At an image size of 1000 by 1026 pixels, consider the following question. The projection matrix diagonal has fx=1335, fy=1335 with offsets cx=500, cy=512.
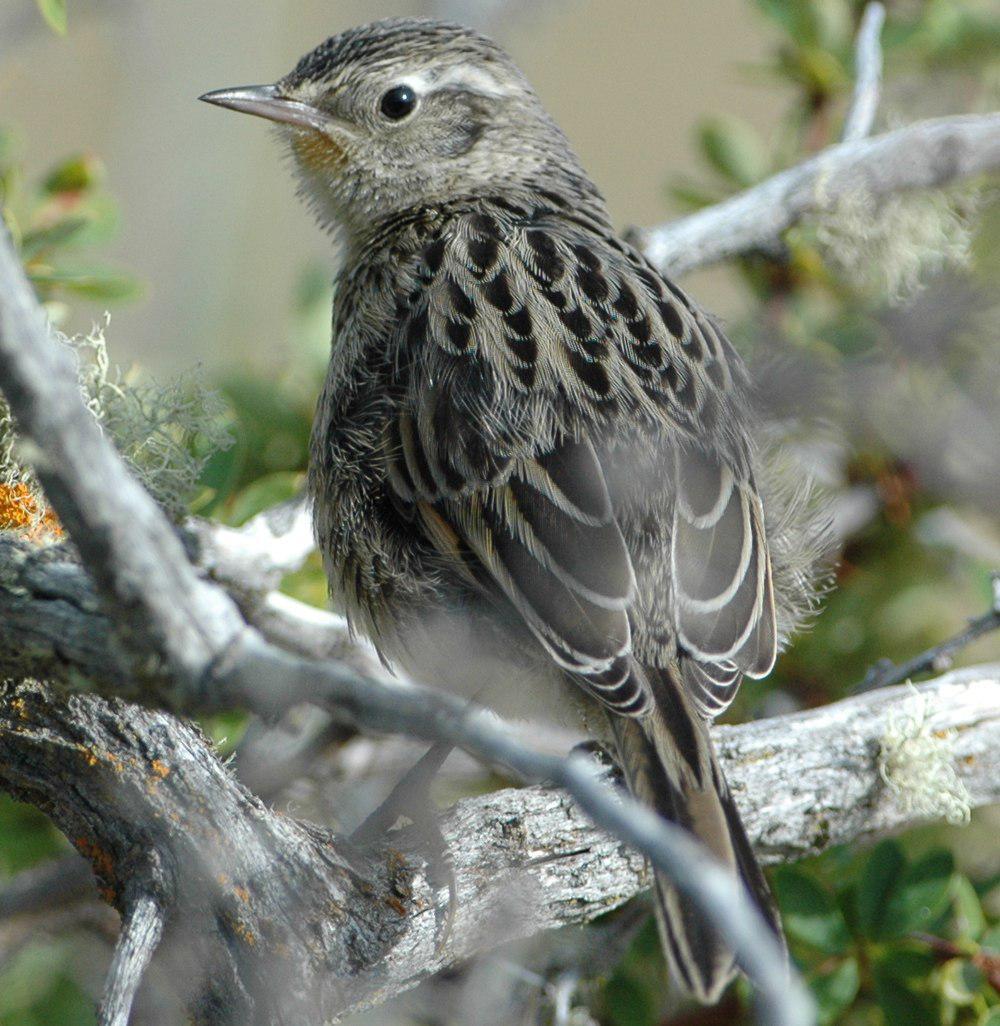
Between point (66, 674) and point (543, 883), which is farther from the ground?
point (66, 674)

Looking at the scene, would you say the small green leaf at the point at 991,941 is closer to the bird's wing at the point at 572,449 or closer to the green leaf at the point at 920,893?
the green leaf at the point at 920,893

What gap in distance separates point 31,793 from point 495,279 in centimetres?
180

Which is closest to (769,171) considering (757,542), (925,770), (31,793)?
(757,542)

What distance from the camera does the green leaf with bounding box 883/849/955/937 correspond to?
339 cm

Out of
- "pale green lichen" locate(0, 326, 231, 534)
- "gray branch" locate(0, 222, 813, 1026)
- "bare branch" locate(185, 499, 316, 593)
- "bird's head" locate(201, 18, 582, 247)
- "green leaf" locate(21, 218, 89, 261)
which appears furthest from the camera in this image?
"bird's head" locate(201, 18, 582, 247)

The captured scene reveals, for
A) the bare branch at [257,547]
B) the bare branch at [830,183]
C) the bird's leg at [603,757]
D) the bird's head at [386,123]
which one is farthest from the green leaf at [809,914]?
the bird's head at [386,123]

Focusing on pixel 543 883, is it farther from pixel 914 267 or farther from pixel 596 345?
pixel 914 267

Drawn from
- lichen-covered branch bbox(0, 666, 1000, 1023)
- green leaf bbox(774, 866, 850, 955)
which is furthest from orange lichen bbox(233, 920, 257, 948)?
green leaf bbox(774, 866, 850, 955)

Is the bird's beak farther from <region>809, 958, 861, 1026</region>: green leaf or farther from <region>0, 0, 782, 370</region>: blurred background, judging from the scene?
<region>809, 958, 861, 1026</region>: green leaf

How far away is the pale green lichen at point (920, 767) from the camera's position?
132 inches

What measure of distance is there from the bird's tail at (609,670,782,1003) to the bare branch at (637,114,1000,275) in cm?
211

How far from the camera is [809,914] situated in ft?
11.5

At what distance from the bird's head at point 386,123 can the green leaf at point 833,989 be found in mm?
2634

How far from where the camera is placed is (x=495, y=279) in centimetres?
368
